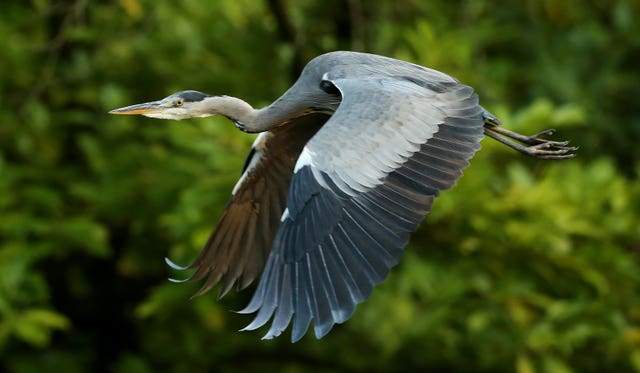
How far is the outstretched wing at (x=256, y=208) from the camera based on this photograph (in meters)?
6.13

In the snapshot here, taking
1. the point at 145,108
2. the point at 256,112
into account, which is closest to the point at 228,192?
the point at 256,112

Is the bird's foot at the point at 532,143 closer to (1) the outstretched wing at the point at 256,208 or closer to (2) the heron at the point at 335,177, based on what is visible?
(2) the heron at the point at 335,177

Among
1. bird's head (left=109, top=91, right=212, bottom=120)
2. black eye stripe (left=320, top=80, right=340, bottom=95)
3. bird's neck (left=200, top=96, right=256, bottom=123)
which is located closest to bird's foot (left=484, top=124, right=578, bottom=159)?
black eye stripe (left=320, top=80, right=340, bottom=95)

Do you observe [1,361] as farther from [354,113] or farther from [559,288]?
[354,113]

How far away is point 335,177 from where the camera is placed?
17.0 ft

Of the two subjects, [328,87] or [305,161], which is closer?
[305,161]

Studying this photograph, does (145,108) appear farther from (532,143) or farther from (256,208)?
(532,143)

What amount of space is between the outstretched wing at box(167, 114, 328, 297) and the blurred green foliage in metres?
2.18

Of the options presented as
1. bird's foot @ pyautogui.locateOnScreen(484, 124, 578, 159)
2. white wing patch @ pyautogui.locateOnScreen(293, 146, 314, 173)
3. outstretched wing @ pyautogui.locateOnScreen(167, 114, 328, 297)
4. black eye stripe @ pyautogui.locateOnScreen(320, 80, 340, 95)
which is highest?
bird's foot @ pyautogui.locateOnScreen(484, 124, 578, 159)

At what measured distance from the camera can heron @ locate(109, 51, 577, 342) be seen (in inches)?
194

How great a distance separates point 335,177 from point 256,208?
3.87 feet

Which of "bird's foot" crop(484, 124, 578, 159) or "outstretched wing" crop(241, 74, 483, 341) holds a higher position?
"bird's foot" crop(484, 124, 578, 159)

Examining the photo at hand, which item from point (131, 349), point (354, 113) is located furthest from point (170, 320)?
point (354, 113)

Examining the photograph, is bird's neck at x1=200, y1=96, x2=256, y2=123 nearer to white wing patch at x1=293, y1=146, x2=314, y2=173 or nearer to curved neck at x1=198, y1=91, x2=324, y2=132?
curved neck at x1=198, y1=91, x2=324, y2=132
